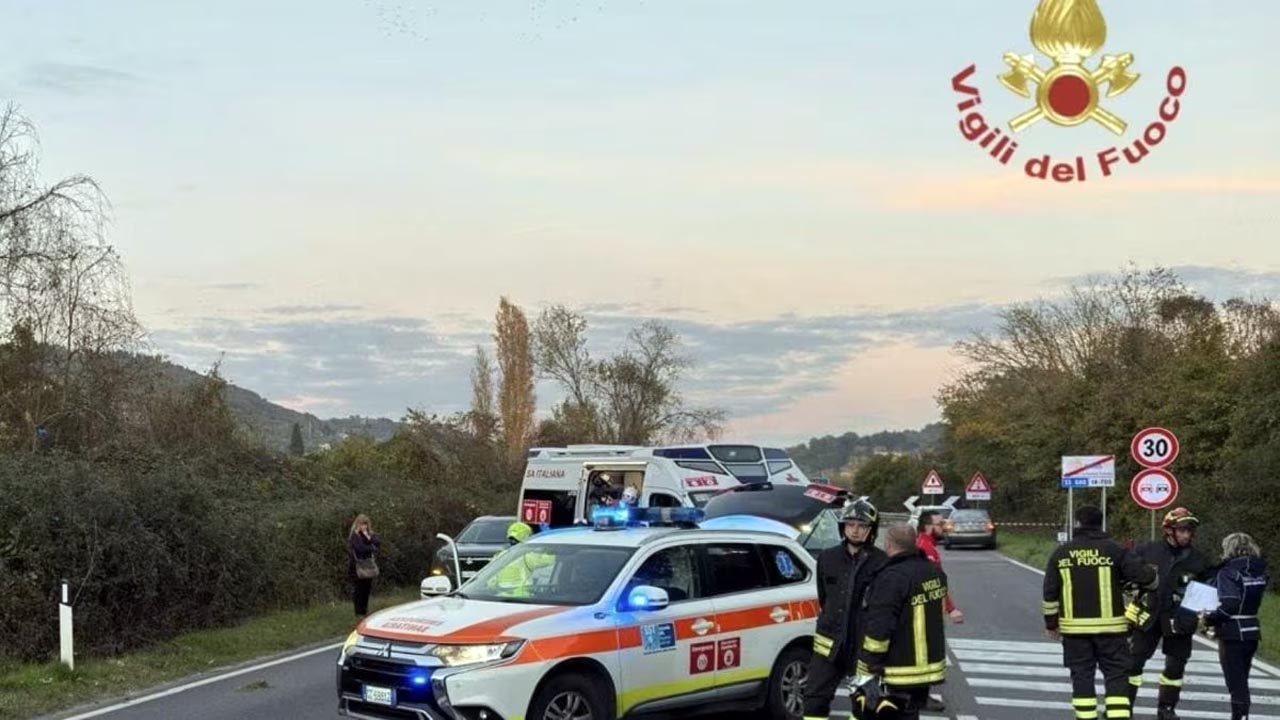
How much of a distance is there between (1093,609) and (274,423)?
28.3 metres

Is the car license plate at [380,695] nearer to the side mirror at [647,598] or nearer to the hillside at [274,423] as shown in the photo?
the side mirror at [647,598]

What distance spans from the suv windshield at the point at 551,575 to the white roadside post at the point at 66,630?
19.6ft

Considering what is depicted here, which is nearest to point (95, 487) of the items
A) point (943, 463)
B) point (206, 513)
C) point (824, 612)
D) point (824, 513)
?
point (206, 513)

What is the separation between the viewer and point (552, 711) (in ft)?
26.5

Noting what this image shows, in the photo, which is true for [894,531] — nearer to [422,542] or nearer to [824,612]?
[824,612]

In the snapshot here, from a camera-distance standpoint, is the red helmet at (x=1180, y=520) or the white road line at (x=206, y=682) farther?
the white road line at (x=206, y=682)

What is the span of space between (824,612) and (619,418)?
59.1 m

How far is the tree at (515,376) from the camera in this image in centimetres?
6022

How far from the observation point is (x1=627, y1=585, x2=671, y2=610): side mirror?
861cm

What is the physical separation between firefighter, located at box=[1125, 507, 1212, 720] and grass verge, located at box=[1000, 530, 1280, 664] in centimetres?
552

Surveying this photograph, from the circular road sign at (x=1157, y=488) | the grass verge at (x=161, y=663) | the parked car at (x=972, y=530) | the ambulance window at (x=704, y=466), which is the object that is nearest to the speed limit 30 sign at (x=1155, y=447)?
the circular road sign at (x=1157, y=488)

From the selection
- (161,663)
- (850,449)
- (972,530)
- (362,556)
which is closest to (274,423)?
(362,556)

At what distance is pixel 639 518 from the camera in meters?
10.7

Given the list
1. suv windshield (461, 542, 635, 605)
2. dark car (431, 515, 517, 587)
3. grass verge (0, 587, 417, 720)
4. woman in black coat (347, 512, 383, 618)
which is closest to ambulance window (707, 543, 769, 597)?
suv windshield (461, 542, 635, 605)
